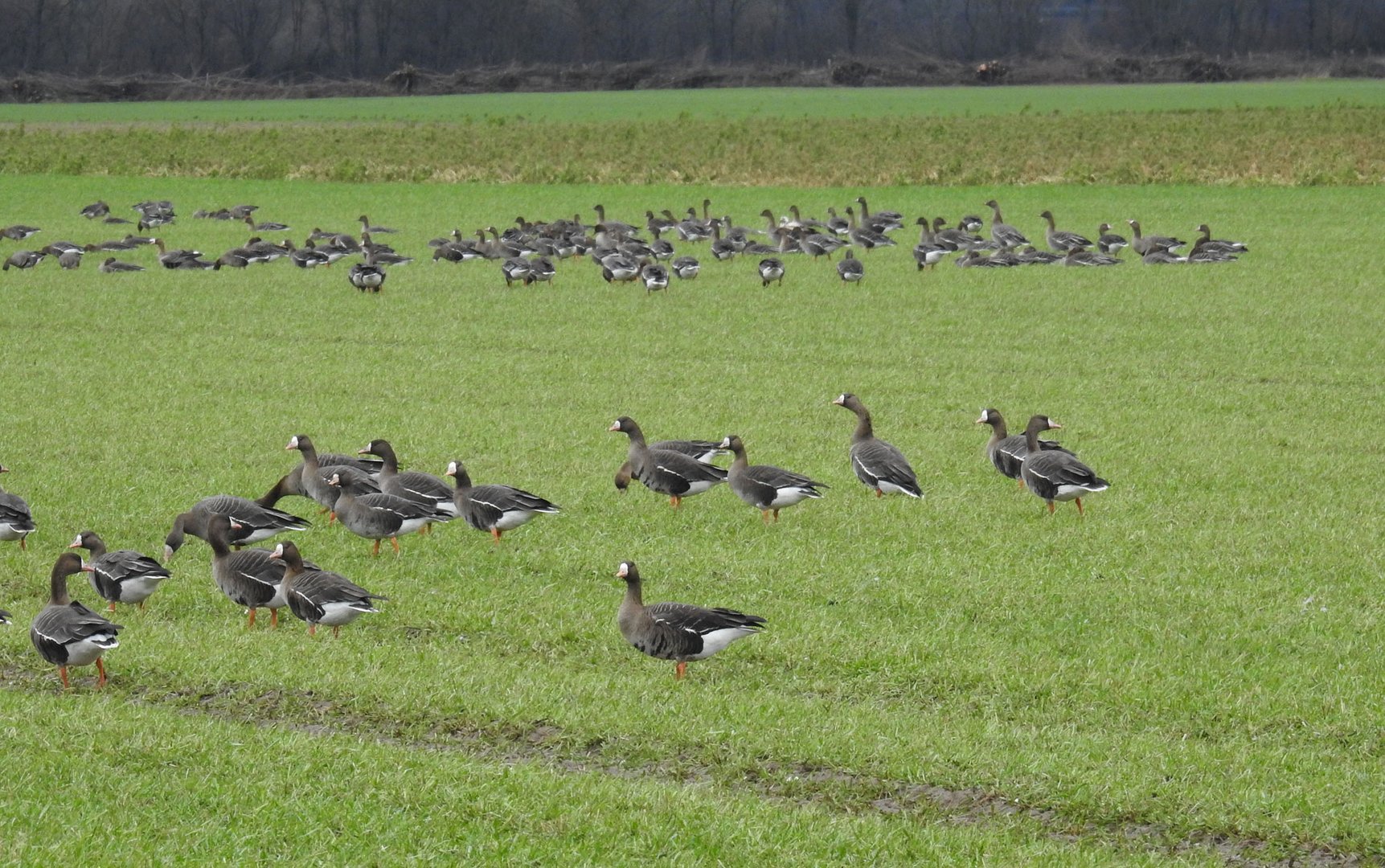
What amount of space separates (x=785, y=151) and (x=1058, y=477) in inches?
2211

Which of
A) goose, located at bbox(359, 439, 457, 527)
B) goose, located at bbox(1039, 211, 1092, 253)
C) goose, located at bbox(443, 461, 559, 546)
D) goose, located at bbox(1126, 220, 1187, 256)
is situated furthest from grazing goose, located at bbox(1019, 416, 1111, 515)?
goose, located at bbox(1039, 211, 1092, 253)

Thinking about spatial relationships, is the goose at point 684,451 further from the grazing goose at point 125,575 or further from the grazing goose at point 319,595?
the grazing goose at point 125,575

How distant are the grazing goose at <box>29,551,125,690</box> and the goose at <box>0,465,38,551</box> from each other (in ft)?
10.6

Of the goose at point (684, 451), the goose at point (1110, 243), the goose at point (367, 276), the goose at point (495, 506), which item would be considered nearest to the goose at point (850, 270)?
the goose at point (1110, 243)

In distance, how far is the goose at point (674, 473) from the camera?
16.2m

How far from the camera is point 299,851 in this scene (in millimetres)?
8086

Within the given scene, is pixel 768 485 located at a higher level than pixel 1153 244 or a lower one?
lower

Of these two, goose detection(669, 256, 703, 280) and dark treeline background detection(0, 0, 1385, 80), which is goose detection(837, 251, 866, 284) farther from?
dark treeline background detection(0, 0, 1385, 80)

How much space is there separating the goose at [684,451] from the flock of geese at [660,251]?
1644cm

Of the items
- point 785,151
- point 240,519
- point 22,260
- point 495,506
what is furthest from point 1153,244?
point 785,151

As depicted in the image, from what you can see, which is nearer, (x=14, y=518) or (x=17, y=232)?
(x=14, y=518)

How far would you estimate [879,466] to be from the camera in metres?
16.3

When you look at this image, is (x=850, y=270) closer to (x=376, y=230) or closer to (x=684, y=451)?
(x=376, y=230)

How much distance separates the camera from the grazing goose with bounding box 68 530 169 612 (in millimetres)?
12477
